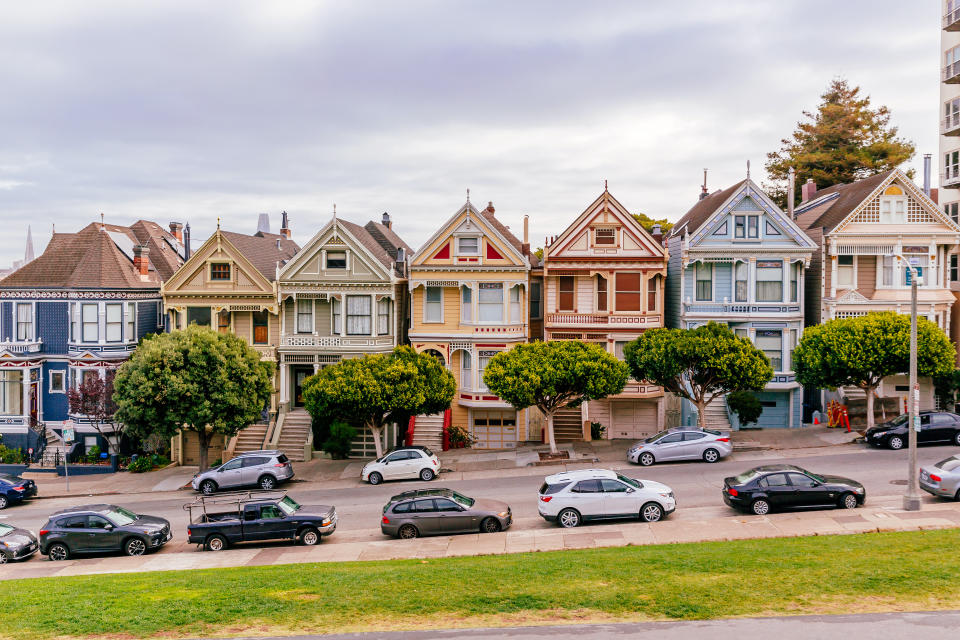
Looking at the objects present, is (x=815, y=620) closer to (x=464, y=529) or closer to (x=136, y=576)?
(x=464, y=529)

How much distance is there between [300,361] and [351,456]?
5671 mm

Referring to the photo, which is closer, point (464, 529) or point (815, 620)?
point (815, 620)

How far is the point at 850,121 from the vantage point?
198ft

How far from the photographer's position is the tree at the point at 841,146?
192 ft

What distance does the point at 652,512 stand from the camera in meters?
24.0

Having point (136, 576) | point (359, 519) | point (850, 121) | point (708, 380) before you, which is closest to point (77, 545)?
point (136, 576)

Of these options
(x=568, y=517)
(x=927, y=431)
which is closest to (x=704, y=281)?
(x=927, y=431)

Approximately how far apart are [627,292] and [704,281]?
3944mm

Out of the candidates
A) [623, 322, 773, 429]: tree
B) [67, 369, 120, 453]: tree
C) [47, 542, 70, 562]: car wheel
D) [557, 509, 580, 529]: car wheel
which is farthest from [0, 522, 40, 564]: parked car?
[623, 322, 773, 429]: tree

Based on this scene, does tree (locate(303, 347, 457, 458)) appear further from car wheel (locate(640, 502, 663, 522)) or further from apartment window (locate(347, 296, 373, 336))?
car wheel (locate(640, 502, 663, 522))

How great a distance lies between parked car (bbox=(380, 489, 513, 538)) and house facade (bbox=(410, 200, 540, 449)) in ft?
48.7

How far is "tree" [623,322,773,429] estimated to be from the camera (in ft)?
111

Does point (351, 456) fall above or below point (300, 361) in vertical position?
below

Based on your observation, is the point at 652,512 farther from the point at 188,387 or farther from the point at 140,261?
the point at 140,261
